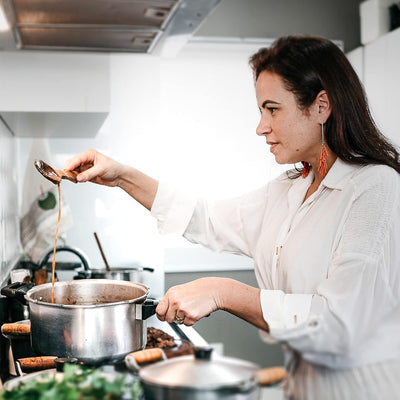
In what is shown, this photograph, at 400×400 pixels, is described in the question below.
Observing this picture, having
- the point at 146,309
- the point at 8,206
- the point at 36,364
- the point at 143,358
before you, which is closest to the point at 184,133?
the point at 8,206

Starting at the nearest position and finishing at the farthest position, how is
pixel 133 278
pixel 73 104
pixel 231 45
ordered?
pixel 73 104 < pixel 133 278 < pixel 231 45

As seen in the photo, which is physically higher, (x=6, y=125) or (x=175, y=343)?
(x=6, y=125)

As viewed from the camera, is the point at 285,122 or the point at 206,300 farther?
the point at 285,122

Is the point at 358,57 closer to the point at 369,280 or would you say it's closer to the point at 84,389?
the point at 369,280

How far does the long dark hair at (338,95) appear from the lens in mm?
1292

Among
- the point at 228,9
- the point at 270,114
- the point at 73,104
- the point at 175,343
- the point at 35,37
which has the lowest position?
the point at 175,343

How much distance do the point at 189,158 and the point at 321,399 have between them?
8.53 feet

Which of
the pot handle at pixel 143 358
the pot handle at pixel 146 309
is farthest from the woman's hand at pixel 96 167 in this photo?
the pot handle at pixel 143 358

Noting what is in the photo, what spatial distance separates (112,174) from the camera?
1.63 metres

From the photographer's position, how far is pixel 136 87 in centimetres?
299

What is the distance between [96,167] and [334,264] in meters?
0.75

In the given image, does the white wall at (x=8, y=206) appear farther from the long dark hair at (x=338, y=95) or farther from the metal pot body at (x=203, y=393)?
the metal pot body at (x=203, y=393)

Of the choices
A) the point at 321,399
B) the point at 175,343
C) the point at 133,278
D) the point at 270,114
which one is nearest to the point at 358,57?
the point at 133,278

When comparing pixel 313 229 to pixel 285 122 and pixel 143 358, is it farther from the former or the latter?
pixel 143 358
